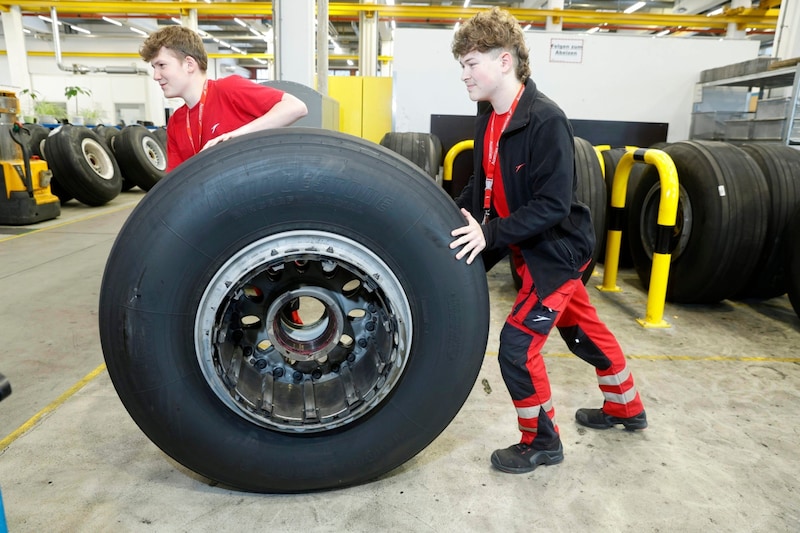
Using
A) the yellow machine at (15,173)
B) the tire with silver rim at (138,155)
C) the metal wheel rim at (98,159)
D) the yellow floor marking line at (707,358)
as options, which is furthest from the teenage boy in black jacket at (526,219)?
the tire with silver rim at (138,155)

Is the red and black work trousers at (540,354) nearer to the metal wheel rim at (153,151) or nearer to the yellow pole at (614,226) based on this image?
the yellow pole at (614,226)

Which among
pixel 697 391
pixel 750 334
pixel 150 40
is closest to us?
pixel 150 40

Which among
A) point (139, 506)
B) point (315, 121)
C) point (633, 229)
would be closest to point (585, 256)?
point (139, 506)

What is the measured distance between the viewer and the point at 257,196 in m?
1.33

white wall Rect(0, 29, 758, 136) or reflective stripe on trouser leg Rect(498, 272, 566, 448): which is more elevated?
white wall Rect(0, 29, 758, 136)

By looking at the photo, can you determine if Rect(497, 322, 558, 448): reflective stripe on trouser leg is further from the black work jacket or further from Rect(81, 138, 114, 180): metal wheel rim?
Rect(81, 138, 114, 180): metal wheel rim

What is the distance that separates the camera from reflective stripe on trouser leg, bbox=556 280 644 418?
190cm

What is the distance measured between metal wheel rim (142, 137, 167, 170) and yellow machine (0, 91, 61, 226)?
2381 millimetres

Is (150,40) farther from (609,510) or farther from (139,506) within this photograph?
(609,510)

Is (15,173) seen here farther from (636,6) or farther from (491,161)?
(636,6)

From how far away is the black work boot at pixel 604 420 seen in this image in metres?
2.04

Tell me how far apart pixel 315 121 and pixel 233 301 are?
2950mm

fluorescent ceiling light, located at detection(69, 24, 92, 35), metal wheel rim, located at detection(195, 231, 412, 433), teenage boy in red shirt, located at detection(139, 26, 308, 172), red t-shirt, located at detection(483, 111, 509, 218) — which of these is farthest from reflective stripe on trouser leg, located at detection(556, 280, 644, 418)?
fluorescent ceiling light, located at detection(69, 24, 92, 35)

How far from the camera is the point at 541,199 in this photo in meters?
1.54
